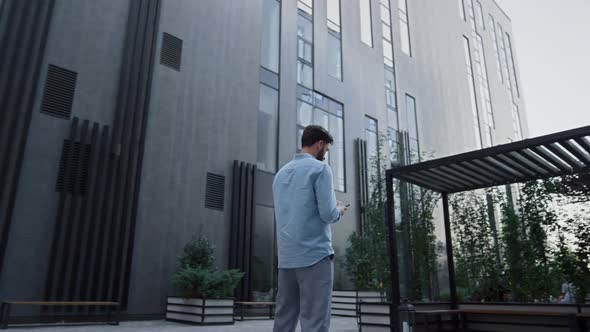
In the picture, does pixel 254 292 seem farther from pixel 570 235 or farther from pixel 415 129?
pixel 415 129

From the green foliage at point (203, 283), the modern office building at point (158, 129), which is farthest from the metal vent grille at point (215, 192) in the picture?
the green foliage at point (203, 283)

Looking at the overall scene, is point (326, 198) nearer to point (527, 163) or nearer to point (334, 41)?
point (527, 163)

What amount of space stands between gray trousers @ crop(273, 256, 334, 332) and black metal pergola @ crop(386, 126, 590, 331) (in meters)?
3.34

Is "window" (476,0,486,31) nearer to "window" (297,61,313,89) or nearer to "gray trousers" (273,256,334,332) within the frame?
"window" (297,61,313,89)

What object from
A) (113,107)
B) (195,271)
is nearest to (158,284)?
(195,271)

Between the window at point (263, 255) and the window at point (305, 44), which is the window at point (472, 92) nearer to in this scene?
the window at point (305, 44)

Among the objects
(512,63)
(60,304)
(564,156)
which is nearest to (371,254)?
(564,156)

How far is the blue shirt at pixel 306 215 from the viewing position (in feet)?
5.29

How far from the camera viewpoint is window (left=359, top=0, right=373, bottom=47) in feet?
52.8

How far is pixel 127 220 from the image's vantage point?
26.0 feet

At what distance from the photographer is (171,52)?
9609 mm

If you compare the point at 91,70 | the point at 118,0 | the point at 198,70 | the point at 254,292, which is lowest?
the point at 254,292

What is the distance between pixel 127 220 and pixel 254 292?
3.56m

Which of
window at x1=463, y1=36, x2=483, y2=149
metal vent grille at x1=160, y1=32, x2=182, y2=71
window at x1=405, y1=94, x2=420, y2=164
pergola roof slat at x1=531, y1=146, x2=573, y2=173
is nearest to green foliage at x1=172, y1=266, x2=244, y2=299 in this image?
metal vent grille at x1=160, y1=32, x2=182, y2=71
